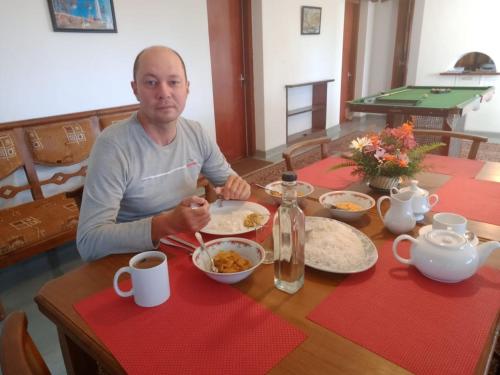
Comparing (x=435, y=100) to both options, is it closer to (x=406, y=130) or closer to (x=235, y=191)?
(x=406, y=130)

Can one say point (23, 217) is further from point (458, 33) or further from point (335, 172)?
point (458, 33)

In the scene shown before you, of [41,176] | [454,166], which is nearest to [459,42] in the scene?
[454,166]

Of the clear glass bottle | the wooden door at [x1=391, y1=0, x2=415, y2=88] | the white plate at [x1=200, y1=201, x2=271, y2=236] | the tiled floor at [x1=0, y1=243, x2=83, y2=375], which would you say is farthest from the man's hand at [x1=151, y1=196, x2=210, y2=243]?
the wooden door at [x1=391, y1=0, x2=415, y2=88]

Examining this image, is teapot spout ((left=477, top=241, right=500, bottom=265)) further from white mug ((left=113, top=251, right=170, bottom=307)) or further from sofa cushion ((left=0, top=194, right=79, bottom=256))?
sofa cushion ((left=0, top=194, right=79, bottom=256))

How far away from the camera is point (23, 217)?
213 cm

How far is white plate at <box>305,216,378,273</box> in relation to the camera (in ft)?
2.92

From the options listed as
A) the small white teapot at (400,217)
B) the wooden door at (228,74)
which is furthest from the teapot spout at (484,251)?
the wooden door at (228,74)

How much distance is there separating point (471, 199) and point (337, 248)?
0.68 meters

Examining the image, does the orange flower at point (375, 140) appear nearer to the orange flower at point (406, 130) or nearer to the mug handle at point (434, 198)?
the orange flower at point (406, 130)

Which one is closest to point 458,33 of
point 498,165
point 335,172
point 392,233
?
point 498,165

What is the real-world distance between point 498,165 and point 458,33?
4872 millimetres

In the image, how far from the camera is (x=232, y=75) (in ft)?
13.9

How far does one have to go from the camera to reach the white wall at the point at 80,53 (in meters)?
2.35

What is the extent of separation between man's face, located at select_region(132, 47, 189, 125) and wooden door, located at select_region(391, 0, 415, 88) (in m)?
6.56
